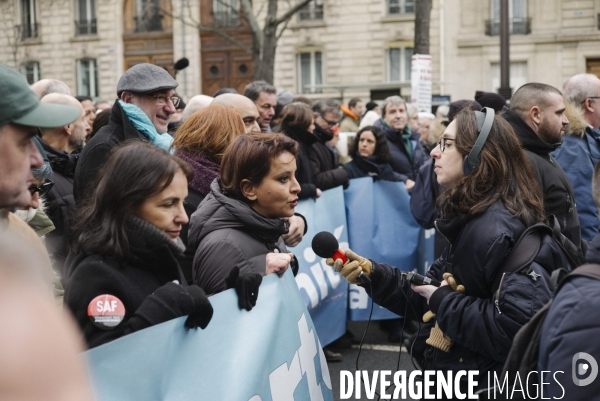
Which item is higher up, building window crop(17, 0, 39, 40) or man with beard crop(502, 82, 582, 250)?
building window crop(17, 0, 39, 40)

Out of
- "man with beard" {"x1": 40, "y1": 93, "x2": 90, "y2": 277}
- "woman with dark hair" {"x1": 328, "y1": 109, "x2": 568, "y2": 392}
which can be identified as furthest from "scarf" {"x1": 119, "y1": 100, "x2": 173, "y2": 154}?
"woman with dark hair" {"x1": 328, "y1": 109, "x2": 568, "y2": 392}

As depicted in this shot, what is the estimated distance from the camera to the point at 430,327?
131 inches

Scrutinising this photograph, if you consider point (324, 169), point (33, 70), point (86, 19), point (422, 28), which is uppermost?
point (86, 19)

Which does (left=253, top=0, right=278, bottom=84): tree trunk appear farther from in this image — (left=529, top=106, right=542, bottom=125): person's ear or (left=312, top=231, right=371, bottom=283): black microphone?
(left=312, top=231, right=371, bottom=283): black microphone

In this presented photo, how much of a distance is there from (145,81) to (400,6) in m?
30.5

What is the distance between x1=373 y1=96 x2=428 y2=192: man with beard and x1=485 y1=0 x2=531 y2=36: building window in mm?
25434

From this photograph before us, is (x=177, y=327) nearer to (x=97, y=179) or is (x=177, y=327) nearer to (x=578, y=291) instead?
(x=97, y=179)

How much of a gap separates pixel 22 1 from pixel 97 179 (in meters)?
39.8

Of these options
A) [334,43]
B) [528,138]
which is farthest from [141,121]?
[334,43]

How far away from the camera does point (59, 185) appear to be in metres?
4.62

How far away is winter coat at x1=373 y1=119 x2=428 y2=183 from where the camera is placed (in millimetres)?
8086

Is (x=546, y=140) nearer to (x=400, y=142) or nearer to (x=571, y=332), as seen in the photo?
(x=571, y=332)

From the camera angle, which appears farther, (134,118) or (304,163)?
(304,163)

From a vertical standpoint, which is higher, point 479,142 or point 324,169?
point 479,142
